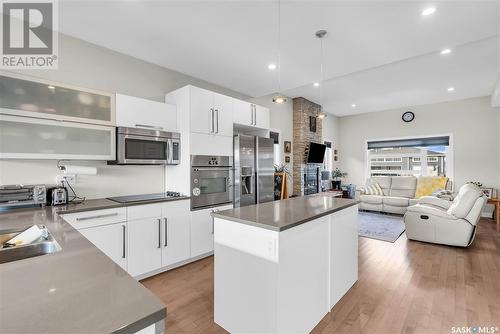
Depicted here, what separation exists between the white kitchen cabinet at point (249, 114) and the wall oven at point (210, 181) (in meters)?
0.71

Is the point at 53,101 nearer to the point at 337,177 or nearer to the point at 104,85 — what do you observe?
the point at 104,85

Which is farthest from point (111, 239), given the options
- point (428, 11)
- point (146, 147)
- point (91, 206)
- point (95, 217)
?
point (428, 11)

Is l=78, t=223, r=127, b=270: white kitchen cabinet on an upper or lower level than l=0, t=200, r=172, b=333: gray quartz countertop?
lower

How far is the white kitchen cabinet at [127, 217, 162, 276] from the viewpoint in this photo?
2.66 m

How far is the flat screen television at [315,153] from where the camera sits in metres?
5.97

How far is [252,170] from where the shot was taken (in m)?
4.01

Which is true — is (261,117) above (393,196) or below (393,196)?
above

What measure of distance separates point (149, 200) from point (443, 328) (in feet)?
9.91

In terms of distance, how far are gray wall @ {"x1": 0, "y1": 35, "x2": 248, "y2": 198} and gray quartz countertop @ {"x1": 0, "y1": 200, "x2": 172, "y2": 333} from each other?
1.98 metres

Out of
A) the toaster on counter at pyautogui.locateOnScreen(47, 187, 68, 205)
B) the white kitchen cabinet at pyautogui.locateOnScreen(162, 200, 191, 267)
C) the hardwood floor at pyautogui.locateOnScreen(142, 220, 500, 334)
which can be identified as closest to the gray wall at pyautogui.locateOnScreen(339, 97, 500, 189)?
the hardwood floor at pyautogui.locateOnScreen(142, 220, 500, 334)

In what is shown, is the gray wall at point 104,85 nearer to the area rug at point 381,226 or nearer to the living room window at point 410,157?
the area rug at point 381,226

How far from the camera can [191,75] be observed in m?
3.94

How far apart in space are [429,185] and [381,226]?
220cm

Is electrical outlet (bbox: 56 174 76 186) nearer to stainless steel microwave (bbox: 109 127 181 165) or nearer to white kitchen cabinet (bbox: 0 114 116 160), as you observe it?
white kitchen cabinet (bbox: 0 114 116 160)
